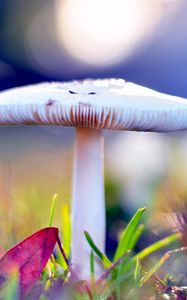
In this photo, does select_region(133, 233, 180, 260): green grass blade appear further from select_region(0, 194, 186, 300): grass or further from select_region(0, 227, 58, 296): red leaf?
select_region(0, 227, 58, 296): red leaf

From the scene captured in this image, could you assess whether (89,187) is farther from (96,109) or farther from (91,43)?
(91,43)

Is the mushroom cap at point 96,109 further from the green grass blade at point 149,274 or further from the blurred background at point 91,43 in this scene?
the blurred background at point 91,43

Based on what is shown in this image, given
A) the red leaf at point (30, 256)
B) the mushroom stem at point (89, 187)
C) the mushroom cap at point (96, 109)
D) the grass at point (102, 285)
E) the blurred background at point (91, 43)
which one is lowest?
the grass at point (102, 285)

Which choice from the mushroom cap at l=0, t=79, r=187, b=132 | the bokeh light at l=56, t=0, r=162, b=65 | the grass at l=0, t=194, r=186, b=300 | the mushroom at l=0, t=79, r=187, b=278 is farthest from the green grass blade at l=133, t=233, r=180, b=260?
the bokeh light at l=56, t=0, r=162, b=65

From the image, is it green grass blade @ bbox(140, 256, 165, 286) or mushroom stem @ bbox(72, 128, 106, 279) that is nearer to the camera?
green grass blade @ bbox(140, 256, 165, 286)

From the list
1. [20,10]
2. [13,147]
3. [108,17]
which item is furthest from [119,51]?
[13,147]

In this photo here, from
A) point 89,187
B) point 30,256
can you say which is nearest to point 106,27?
point 89,187

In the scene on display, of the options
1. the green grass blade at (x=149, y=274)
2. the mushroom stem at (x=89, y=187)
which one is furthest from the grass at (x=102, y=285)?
the mushroom stem at (x=89, y=187)
